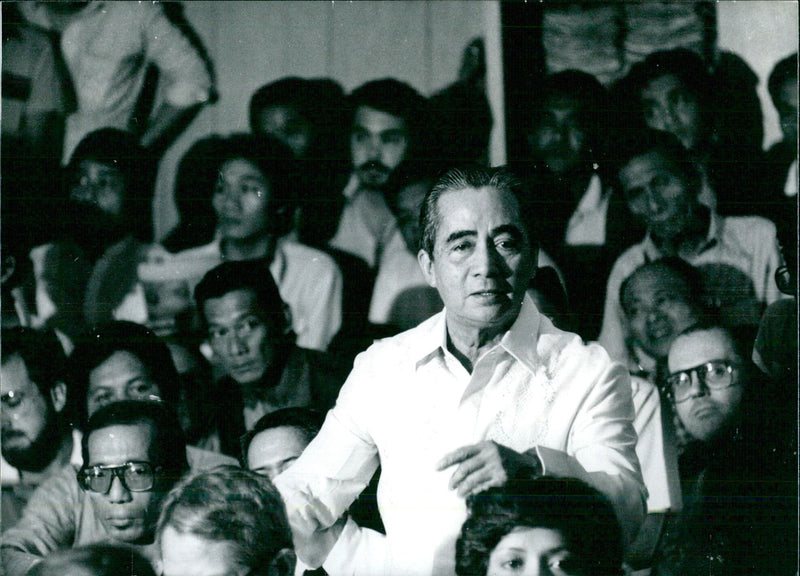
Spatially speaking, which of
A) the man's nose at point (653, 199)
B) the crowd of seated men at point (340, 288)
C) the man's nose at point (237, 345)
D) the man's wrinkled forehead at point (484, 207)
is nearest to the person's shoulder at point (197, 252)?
the crowd of seated men at point (340, 288)

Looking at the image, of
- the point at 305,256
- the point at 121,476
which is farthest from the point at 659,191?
the point at 121,476

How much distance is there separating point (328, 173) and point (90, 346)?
0.88 m

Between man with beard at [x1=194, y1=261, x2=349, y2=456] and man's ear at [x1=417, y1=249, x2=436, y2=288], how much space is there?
0.40 m

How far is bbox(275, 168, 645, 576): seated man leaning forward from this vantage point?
2592mm

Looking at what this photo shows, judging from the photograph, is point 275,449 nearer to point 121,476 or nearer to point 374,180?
point 121,476

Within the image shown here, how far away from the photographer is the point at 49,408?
2.96 m

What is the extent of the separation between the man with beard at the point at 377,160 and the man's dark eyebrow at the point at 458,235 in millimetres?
368

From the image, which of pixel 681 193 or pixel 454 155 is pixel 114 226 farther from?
pixel 681 193

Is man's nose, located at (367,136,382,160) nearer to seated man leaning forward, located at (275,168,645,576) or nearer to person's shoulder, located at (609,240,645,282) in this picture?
seated man leaning forward, located at (275,168,645,576)

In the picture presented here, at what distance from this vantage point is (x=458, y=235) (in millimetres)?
2623

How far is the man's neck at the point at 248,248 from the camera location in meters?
2.97

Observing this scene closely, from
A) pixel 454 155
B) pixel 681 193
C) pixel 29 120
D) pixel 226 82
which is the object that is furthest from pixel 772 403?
pixel 29 120

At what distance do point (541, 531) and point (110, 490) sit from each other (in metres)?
1.28

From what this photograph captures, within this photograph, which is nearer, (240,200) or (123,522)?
(123,522)
